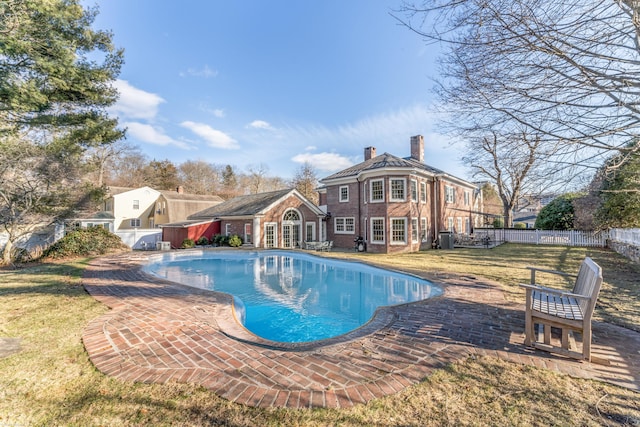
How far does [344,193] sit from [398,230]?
18.4ft

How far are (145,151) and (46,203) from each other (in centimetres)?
3202

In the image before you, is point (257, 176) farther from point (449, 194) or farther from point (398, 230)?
point (398, 230)

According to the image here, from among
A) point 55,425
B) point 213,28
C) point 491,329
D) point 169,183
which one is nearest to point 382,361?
point 491,329

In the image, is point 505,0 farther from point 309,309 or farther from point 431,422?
point 309,309

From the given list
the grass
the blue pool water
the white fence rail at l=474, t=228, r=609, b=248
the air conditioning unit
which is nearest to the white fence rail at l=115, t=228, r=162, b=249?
the air conditioning unit

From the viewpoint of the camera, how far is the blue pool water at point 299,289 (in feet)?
22.4

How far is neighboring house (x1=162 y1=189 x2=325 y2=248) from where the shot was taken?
2090 cm

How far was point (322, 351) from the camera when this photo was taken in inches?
157

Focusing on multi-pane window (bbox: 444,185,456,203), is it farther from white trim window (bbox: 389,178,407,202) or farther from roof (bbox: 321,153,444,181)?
white trim window (bbox: 389,178,407,202)

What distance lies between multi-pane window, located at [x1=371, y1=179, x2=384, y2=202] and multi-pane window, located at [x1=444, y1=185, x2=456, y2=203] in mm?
6961

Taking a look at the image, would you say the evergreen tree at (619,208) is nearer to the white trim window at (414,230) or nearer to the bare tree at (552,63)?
the white trim window at (414,230)

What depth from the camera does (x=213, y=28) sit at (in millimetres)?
12867

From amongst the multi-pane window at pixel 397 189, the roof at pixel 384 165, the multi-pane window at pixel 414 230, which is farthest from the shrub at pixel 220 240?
the multi-pane window at pixel 414 230

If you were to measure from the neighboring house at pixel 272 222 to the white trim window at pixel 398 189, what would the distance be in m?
6.73
